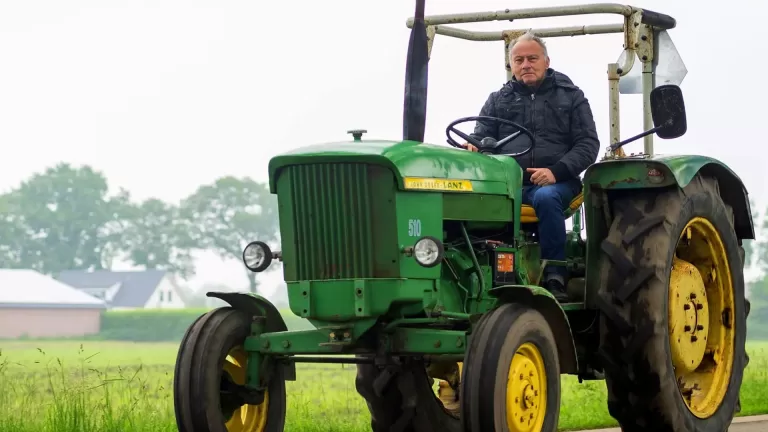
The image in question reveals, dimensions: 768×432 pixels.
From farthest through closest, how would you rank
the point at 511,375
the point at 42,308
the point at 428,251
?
1. the point at 42,308
2. the point at 428,251
3. the point at 511,375

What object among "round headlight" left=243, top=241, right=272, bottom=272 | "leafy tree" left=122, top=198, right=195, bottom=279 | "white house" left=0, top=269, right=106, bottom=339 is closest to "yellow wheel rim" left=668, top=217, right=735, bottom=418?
"round headlight" left=243, top=241, right=272, bottom=272

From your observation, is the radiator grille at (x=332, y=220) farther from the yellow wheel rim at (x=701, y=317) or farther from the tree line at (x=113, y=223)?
the tree line at (x=113, y=223)

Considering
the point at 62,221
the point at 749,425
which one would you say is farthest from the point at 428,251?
the point at 62,221

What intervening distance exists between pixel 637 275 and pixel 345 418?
11.8ft

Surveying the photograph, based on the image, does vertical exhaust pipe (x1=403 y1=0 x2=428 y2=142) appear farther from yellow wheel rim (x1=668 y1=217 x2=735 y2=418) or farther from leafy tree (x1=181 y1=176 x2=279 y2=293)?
leafy tree (x1=181 y1=176 x2=279 y2=293)

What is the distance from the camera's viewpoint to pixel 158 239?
103 metres

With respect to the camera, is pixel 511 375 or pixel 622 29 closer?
pixel 511 375

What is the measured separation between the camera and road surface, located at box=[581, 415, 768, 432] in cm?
832

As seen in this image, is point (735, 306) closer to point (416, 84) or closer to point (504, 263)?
point (504, 263)

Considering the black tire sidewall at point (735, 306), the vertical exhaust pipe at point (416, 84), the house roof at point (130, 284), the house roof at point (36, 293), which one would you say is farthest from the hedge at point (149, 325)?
the vertical exhaust pipe at point (416, 84)

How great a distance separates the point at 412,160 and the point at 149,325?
2575 inches

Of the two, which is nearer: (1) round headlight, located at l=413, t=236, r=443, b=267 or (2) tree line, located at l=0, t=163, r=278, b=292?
(1) round headlight, located at l=413, t=236, r=443, b=267

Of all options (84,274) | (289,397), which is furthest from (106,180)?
(289,397)

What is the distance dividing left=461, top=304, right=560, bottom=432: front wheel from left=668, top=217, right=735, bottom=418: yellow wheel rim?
98 centimetres
